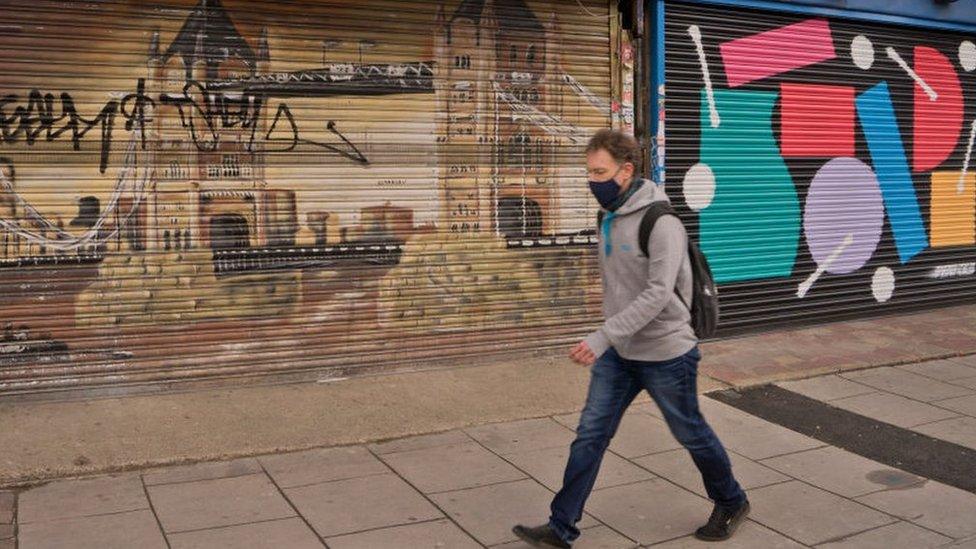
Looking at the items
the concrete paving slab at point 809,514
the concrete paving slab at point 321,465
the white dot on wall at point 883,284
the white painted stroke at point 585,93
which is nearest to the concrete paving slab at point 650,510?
the concrete paving slab at point 809,514

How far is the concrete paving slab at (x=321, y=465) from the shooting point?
553 cm

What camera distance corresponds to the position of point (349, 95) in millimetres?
7480

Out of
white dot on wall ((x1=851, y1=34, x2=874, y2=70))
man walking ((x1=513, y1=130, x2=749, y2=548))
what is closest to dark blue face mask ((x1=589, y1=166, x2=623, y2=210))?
man walking ((x1=513, y1=130, x2=749, y2=548))

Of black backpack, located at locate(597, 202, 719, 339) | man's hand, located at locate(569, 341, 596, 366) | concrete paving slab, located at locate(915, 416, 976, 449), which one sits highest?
black backpack, located at locate(597, 202, 719, 339)

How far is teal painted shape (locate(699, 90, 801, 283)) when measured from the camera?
30.3 feet

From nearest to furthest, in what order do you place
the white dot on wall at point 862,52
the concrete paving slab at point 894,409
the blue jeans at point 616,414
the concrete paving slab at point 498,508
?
the blue jeans at point 616,414 < the concrete paving slab at point 498,508 < the concrete paving slab at point 894,409 < the white dot on wall at point 862,52

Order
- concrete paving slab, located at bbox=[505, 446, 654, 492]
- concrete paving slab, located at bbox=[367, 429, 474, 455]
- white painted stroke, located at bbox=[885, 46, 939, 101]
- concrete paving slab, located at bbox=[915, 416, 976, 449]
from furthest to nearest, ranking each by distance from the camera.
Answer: white painted stroke, located at bbox=[885, 46, 939, 101] → concrete paving slab, located at bbox=[915, 416, 976, 449] → concrete paving slab, located at bbox=[367, 429, 474, 455] → concrete paving slab, located at bbox=[505, 446, 654, 492]

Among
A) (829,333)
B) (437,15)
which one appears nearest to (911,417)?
(829,333)

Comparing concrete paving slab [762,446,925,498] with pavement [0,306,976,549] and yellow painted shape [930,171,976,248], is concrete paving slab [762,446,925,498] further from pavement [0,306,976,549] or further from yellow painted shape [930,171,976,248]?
yellow painted shape [930,171,976,248]

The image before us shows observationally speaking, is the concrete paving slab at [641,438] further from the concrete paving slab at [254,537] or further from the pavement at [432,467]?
the concrete paving slab at [254,537]

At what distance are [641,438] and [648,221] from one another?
2.39 m

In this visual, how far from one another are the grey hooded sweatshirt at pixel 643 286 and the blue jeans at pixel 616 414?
7 cm

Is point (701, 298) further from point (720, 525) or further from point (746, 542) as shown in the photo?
point (746, 542)

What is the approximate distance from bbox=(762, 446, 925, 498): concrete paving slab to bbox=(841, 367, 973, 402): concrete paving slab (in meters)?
1.70
